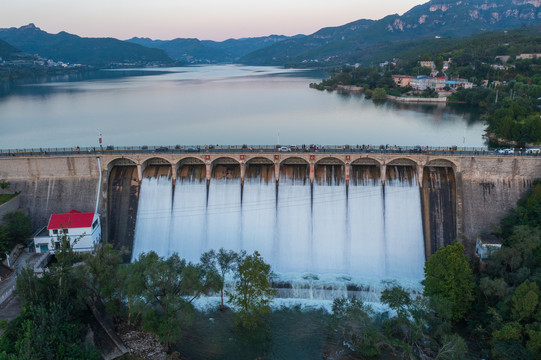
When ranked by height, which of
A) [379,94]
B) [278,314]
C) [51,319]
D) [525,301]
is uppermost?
[379,94]

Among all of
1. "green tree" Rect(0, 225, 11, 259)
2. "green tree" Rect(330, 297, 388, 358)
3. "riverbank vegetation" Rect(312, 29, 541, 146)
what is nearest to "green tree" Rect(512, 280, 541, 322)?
"green tree" Rect(330, 297, 388, 358)

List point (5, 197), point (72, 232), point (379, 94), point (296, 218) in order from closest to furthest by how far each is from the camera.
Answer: point (72, 232) < point (5, 197) < point (296, 218) < point (379, 94)

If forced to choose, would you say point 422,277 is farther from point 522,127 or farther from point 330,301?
point 522,127

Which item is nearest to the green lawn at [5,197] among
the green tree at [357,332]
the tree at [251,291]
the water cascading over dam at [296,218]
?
the water cascading over dam at [296,218]

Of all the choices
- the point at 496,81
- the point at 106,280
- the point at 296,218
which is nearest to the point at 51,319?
the point at 106,280

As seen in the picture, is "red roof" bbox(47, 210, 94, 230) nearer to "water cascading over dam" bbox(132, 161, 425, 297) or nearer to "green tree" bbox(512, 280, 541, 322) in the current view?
"water cascading over dam" bbox(132, 161, 425, 297)

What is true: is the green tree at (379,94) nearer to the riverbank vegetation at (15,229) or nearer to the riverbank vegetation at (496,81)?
the riverbank vegetation at (496,81)

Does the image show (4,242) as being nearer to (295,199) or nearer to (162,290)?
(162,290)

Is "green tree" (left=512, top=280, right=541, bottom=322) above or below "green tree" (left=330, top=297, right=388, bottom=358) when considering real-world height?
above
